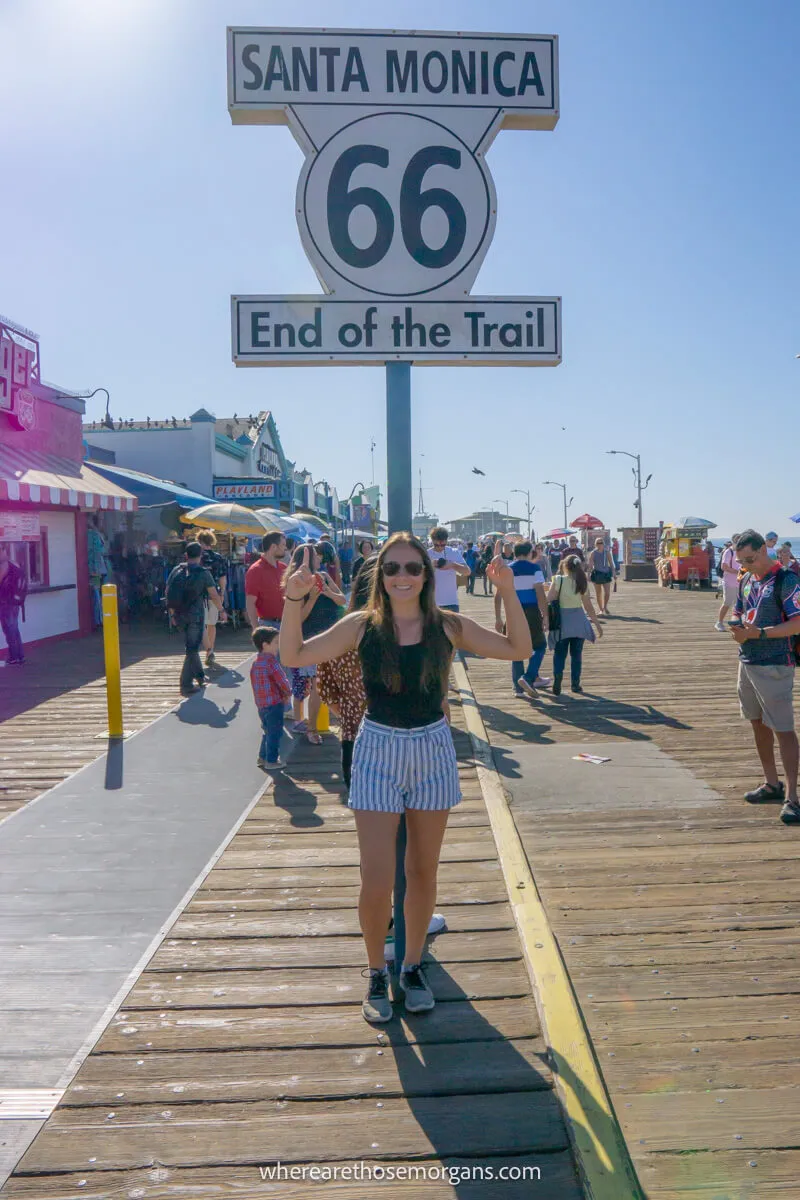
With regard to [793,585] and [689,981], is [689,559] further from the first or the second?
[689,981]

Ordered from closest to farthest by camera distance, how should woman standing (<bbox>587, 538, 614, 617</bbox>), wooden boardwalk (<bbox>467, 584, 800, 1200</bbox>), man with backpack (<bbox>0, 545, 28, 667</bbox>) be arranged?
wooden boardwalk (<bbox>467, 584, 800, 1200</bbox>), man with backpack (<bbox>0, 545, 28, 667</bbox>), woman standing (<bbox>587, 538, 614, 617</bbox>)

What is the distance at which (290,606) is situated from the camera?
330 cm

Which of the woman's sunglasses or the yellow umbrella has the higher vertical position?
the yellow umbrella

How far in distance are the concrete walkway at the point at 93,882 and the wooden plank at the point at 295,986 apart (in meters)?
0.15

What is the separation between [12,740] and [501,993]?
21.0 ft

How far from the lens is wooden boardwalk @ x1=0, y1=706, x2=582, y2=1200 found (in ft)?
8.45

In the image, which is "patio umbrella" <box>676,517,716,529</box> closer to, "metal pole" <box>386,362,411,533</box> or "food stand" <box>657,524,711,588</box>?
"food stand" <box>657,524,711,588</box>

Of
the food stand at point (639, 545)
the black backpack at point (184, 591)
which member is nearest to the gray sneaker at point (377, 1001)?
the black backpack at point (184, 591)

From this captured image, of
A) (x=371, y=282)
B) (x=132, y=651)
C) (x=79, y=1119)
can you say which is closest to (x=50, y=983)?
(x=79, y=1119)

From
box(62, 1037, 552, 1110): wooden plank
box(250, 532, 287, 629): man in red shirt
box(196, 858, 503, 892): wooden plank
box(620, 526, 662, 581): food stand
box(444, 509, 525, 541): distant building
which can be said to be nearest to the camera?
box(62, 1037, 552, 1110): wooden plank

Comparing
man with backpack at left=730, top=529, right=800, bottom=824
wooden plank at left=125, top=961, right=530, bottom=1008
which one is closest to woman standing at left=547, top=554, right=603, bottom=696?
man with backpack at left=730, top=529, right=800, bottom=824

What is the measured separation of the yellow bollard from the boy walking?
66.1 inches

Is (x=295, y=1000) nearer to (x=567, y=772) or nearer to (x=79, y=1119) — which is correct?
(x=79, y=1119)

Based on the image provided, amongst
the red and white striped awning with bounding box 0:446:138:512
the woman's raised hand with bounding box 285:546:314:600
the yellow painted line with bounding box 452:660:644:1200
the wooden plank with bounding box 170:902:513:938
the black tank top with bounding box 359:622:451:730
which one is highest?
the red and white striped awning with bounding box 0:446:138:512
